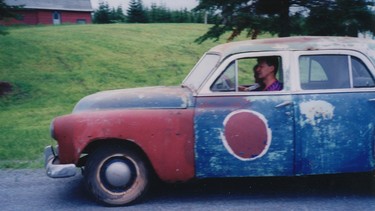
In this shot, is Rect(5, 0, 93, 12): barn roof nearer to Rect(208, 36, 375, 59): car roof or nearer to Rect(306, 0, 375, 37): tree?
Rect(306, 0, 375, 37): tree

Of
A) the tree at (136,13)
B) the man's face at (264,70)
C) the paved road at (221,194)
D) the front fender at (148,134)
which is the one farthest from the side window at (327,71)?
the tree at (136,13)

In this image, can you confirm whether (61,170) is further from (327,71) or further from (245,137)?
(327,71)

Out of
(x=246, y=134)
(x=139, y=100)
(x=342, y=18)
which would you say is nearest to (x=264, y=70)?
(x=246, y=134)

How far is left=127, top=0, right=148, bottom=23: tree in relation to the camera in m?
43.2

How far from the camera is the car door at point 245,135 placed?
16.2 feet

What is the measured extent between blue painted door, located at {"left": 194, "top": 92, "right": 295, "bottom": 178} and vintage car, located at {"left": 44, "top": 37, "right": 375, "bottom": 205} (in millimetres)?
11

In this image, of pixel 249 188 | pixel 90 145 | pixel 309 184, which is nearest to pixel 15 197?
pixel 90 145

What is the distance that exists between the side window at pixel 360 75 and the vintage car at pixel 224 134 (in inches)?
0.4

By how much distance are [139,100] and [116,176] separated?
86cm

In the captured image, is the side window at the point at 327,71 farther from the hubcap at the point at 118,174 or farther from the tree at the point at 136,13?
the tree at the point at 136,13

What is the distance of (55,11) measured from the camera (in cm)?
4447

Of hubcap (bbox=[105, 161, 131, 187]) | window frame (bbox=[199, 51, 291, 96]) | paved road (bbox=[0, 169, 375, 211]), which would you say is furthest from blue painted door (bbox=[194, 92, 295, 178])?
hubcap (bbox=[105, 161, 131, 187])

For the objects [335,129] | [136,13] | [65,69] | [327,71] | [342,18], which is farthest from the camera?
[136,13]

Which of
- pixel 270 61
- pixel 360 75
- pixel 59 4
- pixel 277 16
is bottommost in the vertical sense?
pixel 360 75
